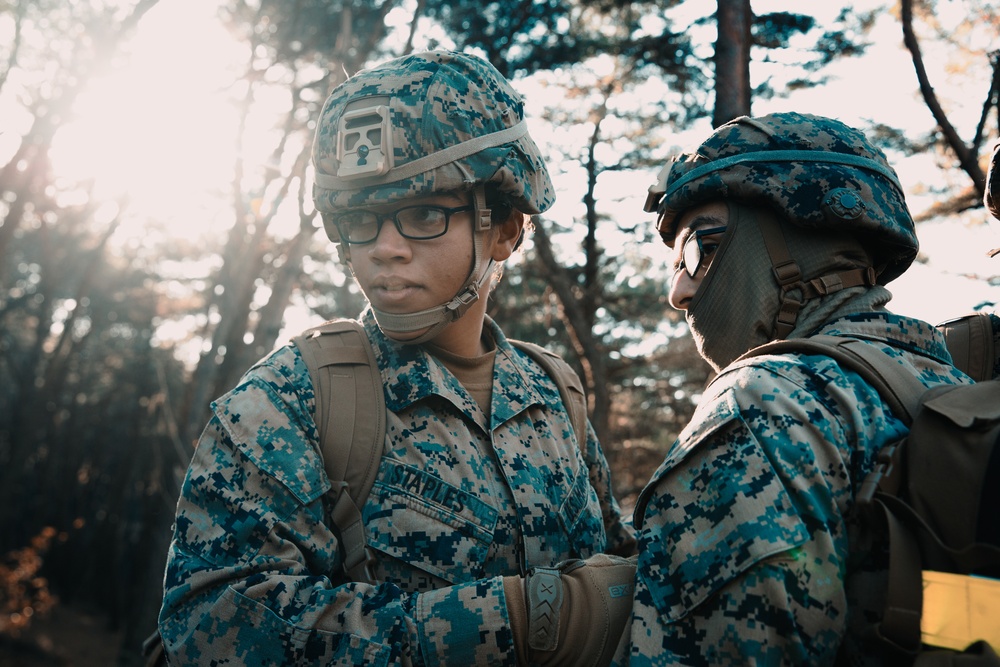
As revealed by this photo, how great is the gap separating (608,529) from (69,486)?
24.3m

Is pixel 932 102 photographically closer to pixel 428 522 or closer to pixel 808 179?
pixel 808 179

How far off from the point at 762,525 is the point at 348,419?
4.17 feet

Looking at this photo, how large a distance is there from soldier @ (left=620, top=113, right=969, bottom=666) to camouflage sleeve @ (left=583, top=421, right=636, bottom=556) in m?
0.87

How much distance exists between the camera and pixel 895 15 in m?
6.80

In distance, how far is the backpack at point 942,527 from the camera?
143 centimetres

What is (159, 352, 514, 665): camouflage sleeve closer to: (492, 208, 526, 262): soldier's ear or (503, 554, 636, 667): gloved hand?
(503, 554, 636, 667): gloved hand

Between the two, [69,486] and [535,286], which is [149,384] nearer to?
[69,486]

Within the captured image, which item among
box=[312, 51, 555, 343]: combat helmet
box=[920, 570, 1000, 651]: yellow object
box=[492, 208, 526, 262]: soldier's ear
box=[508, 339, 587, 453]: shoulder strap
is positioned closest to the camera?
box=[920, 570, 1000, 651]: yellow object

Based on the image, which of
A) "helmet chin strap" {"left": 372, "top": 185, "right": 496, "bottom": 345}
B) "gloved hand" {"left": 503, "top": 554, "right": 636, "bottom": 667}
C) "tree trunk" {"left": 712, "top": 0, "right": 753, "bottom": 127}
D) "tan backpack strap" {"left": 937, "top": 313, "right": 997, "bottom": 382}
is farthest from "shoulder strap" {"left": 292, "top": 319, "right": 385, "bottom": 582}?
"tree trunk" {"left": 712, "top": 0, "right": 753, "bottom": 127}

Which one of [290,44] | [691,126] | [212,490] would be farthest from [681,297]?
[290,44]

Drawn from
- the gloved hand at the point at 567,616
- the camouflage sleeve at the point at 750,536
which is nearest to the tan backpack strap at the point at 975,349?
the camouflage sleeve at the point at 750,536

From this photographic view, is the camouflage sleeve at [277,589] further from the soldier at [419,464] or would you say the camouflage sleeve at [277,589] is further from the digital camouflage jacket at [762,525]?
the digital camouflage jacket at [762,525]

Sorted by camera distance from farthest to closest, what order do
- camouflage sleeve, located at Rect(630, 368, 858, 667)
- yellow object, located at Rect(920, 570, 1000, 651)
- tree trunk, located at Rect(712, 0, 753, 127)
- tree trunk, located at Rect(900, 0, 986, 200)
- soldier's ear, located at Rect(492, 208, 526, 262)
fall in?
tree trunk, located at Rect(900, 0, 986, 200)
tree trunk, located at Rect(712, 0, 753, 127)
soldier's ear, located at Rect(492, 208, 526, 262)
camouflage sleeve, located at Rect(630, 368, 858, 667)
yellow object, located at Rect(920, 570, 1000, 651)

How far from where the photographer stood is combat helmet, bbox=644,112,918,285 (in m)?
2.07
